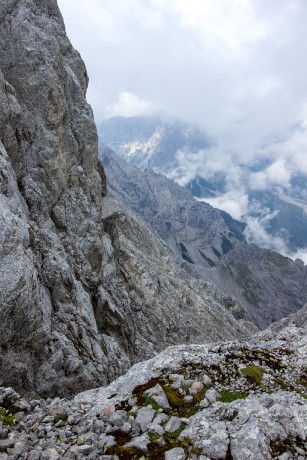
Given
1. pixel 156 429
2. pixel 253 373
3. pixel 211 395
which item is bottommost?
pixel 156 429

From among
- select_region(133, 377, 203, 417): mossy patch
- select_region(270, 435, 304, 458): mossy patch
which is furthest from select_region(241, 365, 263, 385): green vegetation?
select_region(270, 435, 304, 458): mossy patch

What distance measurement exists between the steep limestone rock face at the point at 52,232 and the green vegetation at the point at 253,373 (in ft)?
52.1

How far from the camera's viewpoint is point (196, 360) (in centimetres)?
2236

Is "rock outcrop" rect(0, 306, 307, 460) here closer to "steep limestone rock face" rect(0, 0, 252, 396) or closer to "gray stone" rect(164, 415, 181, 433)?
"gray stone" rect(164, 415, 181, 433)

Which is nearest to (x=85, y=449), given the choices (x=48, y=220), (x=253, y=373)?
(x=253, y=373)

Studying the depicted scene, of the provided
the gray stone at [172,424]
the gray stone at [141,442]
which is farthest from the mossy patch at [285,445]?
the gray stone at [141,442]

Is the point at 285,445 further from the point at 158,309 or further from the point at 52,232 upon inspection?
the point at 158,309

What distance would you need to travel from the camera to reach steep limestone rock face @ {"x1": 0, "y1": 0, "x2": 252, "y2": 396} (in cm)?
2788

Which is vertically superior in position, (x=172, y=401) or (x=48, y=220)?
(x=48, y=220)

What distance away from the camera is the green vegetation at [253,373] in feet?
68.9

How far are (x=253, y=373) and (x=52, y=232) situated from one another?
2871cm

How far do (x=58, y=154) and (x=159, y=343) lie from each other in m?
42.4

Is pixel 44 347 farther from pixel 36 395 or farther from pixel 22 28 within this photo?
pixel 22 28

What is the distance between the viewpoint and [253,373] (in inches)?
846
